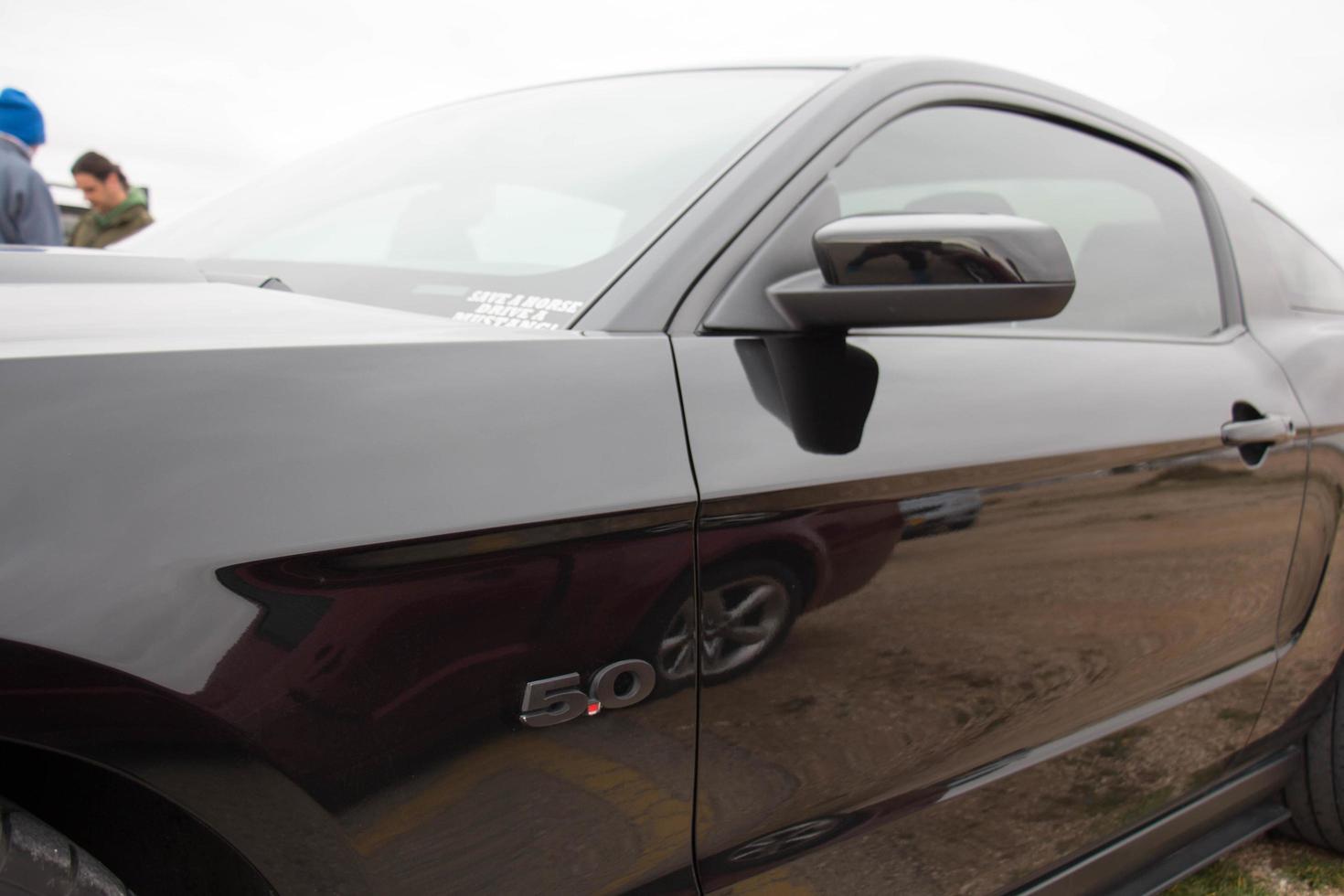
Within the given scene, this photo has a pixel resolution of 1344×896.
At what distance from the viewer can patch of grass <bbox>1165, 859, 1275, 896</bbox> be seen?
215 centimetres

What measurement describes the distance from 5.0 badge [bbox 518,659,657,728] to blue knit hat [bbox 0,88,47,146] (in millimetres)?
4102

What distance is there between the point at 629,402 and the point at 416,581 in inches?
10.9

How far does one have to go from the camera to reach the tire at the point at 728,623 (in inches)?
36.9

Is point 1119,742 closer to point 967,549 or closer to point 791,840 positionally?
point 967,549

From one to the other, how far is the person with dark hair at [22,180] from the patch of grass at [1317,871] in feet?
13.5

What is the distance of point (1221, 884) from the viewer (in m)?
2.21

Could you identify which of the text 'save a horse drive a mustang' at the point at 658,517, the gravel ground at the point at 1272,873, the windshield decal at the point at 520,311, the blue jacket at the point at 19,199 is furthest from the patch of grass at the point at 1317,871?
the blue jacket at the point at 19,199

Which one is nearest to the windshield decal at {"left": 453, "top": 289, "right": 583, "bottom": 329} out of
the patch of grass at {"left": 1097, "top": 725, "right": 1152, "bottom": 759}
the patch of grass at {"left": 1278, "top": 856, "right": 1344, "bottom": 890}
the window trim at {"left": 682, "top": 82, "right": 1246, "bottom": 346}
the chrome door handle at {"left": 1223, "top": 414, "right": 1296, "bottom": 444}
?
the window trim at {"left": 682, "top": 82, "right": 1246, "bottom": 346}

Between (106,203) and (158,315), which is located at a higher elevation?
(106,203)

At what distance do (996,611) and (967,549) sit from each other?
3.8 inches

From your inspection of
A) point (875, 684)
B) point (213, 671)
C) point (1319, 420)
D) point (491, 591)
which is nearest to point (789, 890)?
point (875, 684)

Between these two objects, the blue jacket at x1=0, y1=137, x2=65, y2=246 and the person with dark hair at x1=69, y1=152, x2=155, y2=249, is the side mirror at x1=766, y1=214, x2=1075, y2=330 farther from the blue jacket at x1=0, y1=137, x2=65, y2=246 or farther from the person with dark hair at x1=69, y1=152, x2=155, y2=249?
the person with dark hair at x1=69, y1=152, x2=155, y2=249

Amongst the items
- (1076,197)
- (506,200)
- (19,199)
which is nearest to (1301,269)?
(1076,197)

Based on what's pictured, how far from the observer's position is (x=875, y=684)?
44.0 inches
